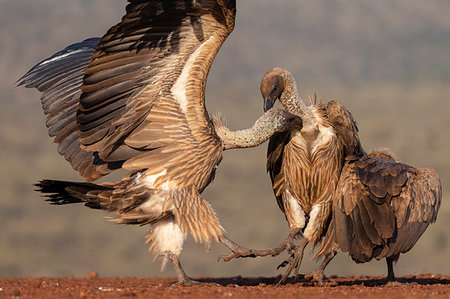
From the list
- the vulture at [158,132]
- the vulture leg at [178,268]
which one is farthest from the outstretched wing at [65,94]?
the vulture leg at [178,268]

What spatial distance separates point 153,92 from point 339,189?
7.19 ft

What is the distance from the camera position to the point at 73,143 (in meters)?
10.1

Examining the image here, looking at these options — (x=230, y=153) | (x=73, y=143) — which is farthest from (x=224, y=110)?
(x=73, y=143)

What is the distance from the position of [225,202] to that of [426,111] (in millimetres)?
12619

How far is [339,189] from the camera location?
9055 millimetres

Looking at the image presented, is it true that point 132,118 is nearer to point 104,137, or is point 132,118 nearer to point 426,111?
point 104,137

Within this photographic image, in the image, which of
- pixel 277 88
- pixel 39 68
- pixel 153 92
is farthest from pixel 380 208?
pixel 39 68

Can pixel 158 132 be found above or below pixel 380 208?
above

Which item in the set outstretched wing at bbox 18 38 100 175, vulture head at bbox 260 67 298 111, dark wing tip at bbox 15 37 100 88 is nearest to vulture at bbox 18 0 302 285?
vulture head at bbox 260 67 298 111

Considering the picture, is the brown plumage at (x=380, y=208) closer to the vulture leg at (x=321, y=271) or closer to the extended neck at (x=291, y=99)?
the vulture leg at (x=321, y=271)

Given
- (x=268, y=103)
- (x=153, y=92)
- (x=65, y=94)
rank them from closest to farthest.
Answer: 1. (x=153, y=92)
2. (x=268, y=103)
3. (x=65, y=94)

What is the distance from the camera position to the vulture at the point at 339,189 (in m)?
8.68

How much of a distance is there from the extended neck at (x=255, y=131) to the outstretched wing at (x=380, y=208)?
0.89 meters

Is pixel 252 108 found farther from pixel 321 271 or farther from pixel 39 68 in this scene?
pixel 321 271
